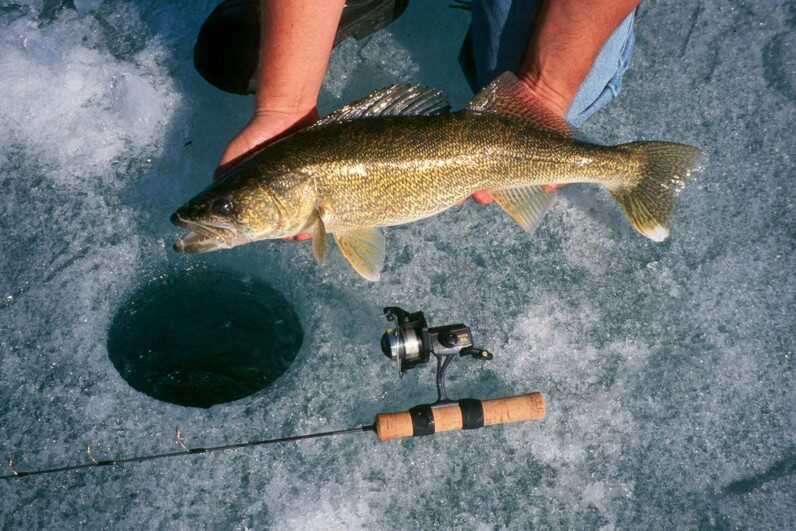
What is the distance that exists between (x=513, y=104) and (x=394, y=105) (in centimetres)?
52

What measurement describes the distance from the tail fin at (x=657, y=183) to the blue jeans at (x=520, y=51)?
530mm

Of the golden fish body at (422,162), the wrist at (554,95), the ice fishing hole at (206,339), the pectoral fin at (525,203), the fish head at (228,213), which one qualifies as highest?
the wrist at (554,95)

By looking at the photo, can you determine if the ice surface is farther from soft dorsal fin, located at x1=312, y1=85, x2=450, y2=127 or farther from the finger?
soft dorsal fin, located at x1=312, y1=85, x2=450, y2=127

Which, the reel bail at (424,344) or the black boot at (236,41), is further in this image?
the black boot at (236,41)

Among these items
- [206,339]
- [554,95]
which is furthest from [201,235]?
[554,95]

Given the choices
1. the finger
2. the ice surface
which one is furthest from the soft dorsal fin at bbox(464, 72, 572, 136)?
the ice surface

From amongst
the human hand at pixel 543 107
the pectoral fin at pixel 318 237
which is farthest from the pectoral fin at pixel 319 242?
the human hand at pixel 543 107

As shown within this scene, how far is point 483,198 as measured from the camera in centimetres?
289

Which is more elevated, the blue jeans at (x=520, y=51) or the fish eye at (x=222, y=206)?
the blue jeans at (x=520, y=51)

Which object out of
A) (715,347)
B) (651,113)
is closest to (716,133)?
(651,113)

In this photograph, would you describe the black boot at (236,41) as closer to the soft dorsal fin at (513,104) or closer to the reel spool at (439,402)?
the soft dorsal fin at (513,104)

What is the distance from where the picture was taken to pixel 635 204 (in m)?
2.62

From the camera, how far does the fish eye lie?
2248 mm

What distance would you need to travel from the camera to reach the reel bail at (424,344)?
243 centimetres
